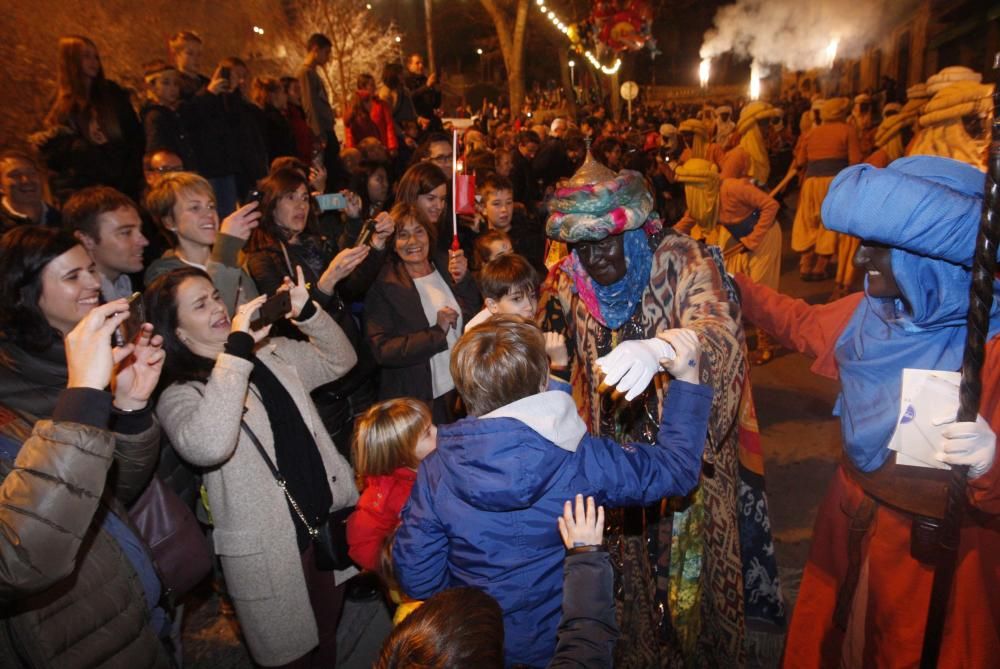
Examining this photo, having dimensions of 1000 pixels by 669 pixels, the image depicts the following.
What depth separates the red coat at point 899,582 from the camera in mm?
2049

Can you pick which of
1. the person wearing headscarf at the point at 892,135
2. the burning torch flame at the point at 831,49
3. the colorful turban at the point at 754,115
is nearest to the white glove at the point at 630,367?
the colorful turban at the point at 754,115

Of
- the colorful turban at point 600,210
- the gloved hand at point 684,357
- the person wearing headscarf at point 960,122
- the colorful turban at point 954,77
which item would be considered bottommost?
the gloved hand at point 684,357

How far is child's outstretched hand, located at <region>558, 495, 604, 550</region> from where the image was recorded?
181cm

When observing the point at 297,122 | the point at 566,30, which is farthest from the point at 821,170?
the point at 566,30

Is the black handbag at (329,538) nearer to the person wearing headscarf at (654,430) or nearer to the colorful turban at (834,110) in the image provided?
the person wearing headscarf at (654,430)

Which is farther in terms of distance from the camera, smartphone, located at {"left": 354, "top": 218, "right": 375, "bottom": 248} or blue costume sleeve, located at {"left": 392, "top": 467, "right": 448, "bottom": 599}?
smartphone, located at {"left": 354, "top": 218, "right": 375, "bottom": 248}

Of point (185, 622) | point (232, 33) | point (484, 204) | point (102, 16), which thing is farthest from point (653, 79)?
point (185, 622)

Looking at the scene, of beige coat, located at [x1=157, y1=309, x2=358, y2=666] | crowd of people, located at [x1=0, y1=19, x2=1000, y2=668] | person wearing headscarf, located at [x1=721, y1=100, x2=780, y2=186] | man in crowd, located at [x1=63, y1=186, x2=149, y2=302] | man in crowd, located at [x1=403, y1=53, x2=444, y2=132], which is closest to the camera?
crowd of people, located at [x1=0, y1=19, x2=1000, y2=668]

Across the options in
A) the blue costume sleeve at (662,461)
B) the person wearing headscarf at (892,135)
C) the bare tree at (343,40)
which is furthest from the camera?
the bare tree at (343,40)

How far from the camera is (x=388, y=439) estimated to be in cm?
264

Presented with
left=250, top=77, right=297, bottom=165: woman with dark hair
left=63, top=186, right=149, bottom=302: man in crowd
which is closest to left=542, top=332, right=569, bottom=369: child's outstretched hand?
left=63, top=186, right=149, bottom=302: man in crowd

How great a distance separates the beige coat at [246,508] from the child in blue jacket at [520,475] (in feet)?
2.38

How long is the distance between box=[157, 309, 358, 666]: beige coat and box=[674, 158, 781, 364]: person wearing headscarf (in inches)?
178

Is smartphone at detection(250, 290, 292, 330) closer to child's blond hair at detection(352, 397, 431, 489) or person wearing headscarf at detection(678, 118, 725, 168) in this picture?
child's blond hair at detection(352, 397, 431, 489)
